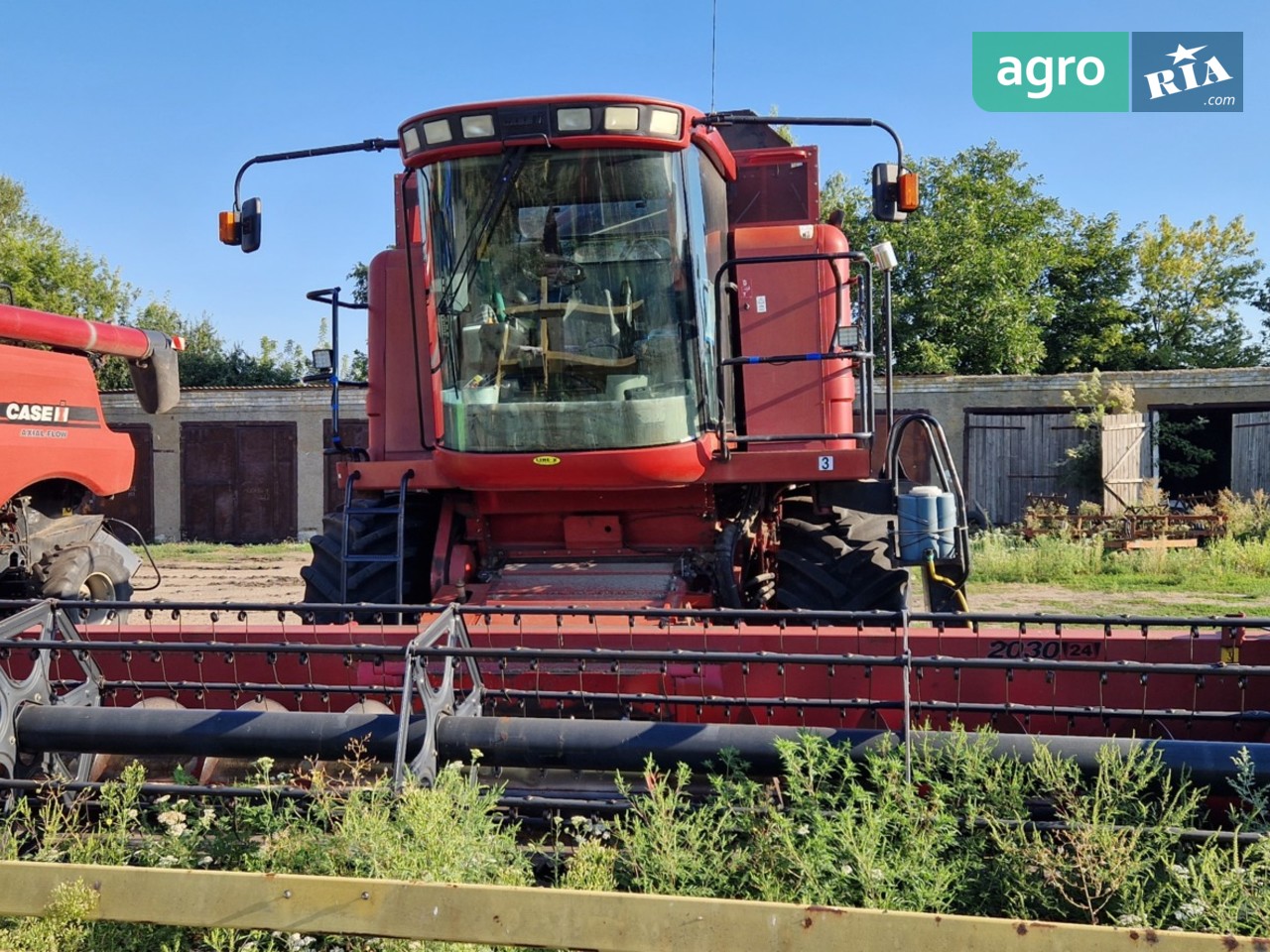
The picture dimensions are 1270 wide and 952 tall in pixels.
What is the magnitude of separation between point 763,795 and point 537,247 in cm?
294

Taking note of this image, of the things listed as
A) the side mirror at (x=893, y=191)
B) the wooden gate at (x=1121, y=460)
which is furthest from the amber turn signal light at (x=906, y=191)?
the wooden gate at (x=1121, y=460)

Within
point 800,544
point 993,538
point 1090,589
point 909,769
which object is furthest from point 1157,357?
point 909,769

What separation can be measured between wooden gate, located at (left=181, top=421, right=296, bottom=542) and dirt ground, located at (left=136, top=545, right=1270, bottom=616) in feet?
9.60

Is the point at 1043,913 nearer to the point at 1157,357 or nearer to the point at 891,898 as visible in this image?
the point at 891,898

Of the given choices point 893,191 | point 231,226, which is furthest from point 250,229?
point 893,191

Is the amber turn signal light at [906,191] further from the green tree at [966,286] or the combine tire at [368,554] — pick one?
the green tree at [966,286]

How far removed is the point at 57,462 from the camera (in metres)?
8.17

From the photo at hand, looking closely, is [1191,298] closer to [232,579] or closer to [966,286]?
[966,286]

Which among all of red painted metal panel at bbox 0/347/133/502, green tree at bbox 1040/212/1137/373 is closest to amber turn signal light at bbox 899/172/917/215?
red painted metal panel at bbox 0/347/133/502

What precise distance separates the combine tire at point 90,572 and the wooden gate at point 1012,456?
13363 millimetres

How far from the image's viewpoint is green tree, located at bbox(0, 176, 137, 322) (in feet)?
93.2

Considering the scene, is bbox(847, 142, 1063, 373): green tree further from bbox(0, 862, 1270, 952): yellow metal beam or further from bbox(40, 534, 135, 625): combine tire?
bbox(0, 862, 1270, 952): yellow metal beam

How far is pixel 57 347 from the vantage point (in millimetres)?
8555

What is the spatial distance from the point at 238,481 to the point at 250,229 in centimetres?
1510
